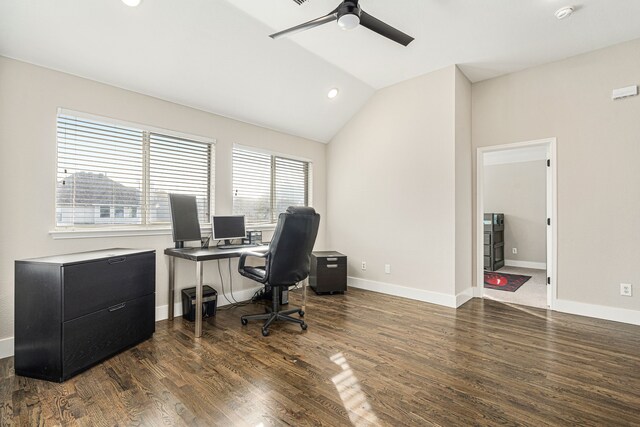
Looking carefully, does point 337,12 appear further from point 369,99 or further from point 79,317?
point 79,317

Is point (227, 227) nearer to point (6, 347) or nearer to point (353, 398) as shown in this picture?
point (6, 347)

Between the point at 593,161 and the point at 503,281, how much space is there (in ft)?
8.32

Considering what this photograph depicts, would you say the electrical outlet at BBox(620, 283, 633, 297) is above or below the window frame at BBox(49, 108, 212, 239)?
below

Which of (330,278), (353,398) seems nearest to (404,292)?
(330,278)

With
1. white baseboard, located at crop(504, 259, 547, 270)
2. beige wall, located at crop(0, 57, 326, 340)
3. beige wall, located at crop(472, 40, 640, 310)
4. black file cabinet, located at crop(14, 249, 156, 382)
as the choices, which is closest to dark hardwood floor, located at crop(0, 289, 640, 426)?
black file cabinet, located at crop(14, 249, 156, 382)

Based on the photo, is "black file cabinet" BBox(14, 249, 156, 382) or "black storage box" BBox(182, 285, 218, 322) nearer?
"black file cabinet" BBox(14, 249, 156, 382)

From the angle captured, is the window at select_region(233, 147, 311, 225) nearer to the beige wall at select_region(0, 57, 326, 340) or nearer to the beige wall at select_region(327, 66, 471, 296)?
the beige wall at select_region(327, 66, 471, 296)

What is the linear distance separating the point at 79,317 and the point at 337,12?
9.57 ft

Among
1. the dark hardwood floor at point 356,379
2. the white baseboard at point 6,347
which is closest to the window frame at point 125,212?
the white baseboard at point 6,347

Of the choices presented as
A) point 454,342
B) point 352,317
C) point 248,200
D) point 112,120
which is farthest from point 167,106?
point 454,342

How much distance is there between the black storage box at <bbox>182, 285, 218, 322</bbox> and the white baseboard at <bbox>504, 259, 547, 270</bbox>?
646 centimetres

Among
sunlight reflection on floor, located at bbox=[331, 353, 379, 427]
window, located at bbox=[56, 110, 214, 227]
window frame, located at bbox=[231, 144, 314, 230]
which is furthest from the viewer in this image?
window frame, located at bbox=[231, 144, 314, 230]

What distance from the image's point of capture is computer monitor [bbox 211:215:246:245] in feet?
11.7

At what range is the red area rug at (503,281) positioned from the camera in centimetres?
481
